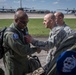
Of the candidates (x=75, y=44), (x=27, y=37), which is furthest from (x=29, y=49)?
(x=75, y=44)

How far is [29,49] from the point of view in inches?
146

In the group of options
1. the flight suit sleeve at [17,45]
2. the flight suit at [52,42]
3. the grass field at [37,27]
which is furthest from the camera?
the grass field at [37,27]

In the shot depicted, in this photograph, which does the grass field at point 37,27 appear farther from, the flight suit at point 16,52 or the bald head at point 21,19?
the bald head at point 21,19

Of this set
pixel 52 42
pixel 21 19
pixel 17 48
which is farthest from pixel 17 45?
pixel 52 42

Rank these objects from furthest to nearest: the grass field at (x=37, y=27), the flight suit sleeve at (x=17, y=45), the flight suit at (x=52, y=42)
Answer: the grass field at (x=37, y=27), the flight suit at (x=52, y=42), the flight suit sleeve at (x=17, y=45)

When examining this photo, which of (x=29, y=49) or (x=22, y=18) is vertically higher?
(x=22, y=18)

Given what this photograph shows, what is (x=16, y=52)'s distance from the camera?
3.71m

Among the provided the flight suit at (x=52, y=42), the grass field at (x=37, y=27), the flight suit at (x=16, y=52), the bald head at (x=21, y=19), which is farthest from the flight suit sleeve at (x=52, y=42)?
the grass field at (x=37, y=27)

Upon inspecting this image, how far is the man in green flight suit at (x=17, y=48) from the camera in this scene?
12.0 ft

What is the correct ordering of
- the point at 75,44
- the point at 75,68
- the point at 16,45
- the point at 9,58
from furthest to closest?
1. the point at 9,58
2. the point at 16,45
3. the point at 75,44
4. the point at 75,68

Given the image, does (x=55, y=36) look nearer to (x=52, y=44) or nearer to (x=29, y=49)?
(x=52, y=44)

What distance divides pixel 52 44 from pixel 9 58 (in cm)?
67

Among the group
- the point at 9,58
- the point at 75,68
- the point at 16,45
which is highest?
the point at 75,68

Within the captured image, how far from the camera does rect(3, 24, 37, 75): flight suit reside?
11.9 ft
